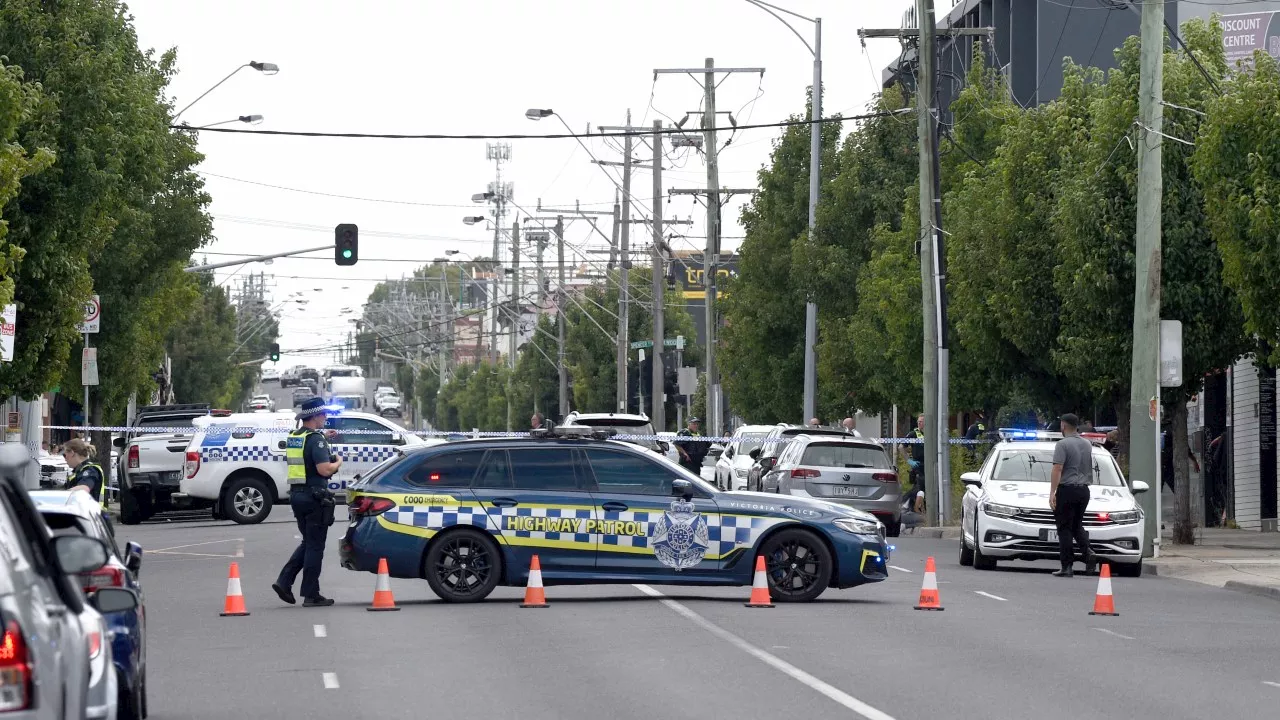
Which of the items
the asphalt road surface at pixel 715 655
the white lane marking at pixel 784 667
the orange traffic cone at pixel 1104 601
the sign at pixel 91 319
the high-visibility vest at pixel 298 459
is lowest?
the asphalt road surface at pixel 715 655

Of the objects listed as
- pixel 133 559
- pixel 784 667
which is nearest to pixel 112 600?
pixel 133 559

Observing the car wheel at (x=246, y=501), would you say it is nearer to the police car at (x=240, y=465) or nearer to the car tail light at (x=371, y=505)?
the police car at (x=240, y=465)

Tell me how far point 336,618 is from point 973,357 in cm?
2045

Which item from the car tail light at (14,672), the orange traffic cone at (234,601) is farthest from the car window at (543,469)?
the car tail light at (14,672)

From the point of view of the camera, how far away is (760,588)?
1758 centimetres

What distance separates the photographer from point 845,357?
144 ft

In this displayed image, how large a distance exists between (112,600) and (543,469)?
1032 cm

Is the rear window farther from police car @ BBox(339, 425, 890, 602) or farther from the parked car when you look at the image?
the parked car

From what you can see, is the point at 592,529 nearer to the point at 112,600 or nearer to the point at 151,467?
the point at 112,600

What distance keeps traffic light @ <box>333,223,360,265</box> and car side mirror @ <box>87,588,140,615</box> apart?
111 feet

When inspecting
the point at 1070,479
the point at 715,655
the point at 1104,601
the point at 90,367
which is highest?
the point at 90,367

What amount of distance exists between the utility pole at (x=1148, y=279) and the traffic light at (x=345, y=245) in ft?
66.6

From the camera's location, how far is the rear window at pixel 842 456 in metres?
30.3

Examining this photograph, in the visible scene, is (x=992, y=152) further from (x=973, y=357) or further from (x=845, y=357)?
(x=845, y=357)
